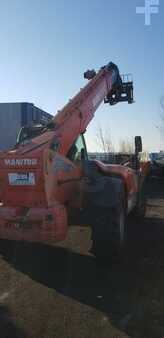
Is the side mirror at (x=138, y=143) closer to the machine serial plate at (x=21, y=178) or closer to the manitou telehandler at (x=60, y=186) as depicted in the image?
the manitou telehandler at (x=60, y=186)

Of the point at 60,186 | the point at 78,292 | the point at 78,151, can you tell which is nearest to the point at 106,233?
the point at 60,186

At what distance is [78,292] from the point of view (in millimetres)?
6246

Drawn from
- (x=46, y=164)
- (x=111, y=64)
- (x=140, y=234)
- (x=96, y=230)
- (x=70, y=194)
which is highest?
(x=111, y=64)

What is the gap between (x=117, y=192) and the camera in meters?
7.79

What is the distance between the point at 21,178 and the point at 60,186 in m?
0.75

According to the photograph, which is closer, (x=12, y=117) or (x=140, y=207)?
(x=140, y=207)

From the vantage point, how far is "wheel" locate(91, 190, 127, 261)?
7.47 meters

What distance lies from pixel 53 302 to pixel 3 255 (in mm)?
2736

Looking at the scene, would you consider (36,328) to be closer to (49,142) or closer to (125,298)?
(125,298)

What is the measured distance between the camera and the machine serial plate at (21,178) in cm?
683

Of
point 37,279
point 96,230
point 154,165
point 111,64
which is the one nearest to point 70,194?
point 96,230

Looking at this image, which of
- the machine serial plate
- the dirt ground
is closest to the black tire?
the dirt ground

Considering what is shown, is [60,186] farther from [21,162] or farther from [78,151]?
[78,151]

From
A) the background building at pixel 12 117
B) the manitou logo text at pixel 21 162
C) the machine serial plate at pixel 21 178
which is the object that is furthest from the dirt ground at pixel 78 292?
the background building at pixel 12 117
